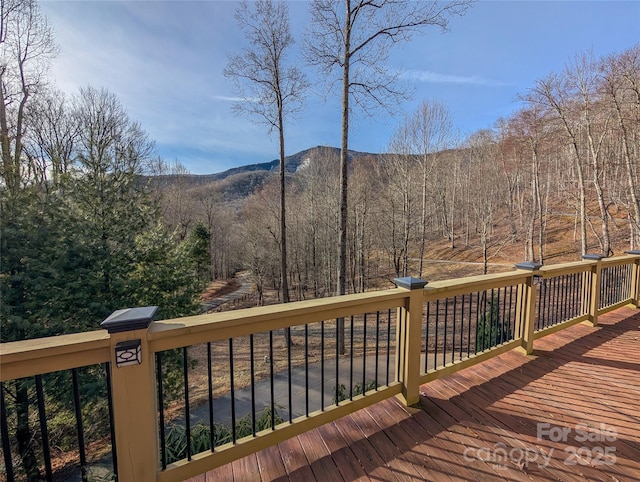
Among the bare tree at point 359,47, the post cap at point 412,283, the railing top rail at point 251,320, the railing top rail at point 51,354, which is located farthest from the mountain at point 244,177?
the railing top rail at point 51,354

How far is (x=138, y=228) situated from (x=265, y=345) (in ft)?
24.1

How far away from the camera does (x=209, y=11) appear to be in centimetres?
724

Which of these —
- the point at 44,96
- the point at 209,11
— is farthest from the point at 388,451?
the point at 44,96

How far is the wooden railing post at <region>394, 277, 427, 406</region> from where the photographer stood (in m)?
2.24

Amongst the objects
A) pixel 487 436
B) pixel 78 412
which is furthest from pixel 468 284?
pixel 78 412

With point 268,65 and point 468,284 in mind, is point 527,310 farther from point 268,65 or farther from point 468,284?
point 268,65

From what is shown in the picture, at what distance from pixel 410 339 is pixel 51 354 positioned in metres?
2.20

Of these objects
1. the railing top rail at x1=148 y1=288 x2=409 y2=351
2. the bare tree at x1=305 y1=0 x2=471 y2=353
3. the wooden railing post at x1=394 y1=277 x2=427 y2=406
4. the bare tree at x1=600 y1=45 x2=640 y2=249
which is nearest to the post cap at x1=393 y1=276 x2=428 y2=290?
the wooden railing post at x1=394 y1=277 x2=427 y2=406

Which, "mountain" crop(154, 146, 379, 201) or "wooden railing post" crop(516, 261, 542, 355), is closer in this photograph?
"wooden railing post" crop(516, 261, 542, 355)

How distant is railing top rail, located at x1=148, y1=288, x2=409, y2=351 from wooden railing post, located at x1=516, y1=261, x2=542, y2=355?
2.02 meters

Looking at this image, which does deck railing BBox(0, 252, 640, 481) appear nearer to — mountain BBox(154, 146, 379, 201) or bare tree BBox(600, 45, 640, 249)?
bare tree BBox(600, 45, 640, 249)

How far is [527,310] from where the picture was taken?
322 cm

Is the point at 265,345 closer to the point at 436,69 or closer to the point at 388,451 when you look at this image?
the point at 388,451

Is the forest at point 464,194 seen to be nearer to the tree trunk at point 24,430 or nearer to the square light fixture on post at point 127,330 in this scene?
the tree trunk at point 24,430
